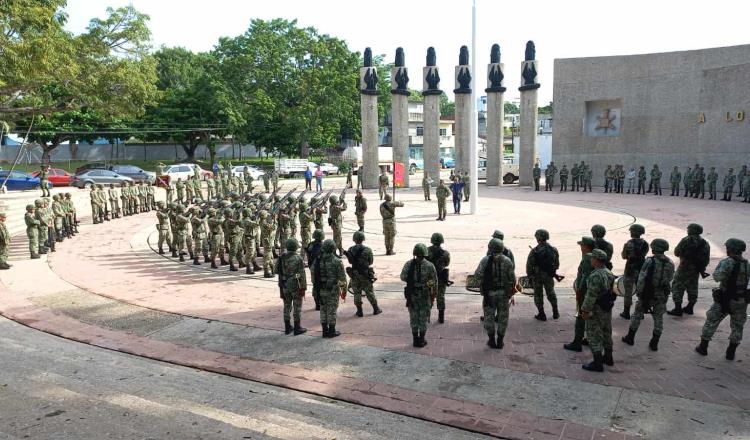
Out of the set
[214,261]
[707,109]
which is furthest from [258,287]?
[707,109]

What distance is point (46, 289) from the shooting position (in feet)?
40.0

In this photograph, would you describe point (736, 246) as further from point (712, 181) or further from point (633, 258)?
point (712, 181)

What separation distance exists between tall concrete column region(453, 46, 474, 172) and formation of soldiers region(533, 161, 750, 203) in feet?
15.1

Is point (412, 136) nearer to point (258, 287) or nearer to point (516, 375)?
point (258, 287)

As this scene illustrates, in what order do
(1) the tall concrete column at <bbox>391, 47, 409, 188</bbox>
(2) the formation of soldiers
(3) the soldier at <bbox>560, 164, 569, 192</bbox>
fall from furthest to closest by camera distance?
1. (1) the tall concrete column at <bbox>391, 47, 409, 188</bbox>
2. (3) the soldier at <bbox>560, 164, 569, 192</bbox>
3. (2) the formation of soldiers

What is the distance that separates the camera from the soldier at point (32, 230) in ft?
49.2

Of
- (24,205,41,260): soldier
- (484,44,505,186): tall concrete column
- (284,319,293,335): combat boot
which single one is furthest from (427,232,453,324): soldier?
(484,44,505,186): tall concrete column

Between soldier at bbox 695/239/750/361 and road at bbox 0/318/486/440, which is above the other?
soldier at bbox 695/239/750/361

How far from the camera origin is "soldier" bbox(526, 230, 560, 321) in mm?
8828

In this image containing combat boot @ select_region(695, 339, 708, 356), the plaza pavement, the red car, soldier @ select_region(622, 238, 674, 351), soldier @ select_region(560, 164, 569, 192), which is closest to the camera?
the plaza pavement

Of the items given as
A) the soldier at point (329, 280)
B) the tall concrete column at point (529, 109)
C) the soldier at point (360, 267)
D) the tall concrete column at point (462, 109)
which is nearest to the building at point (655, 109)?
the tall concrete column at point (529, 109)

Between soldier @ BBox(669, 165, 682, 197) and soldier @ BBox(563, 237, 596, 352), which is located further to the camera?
soldier @ BBox(669, 165, 682, 197)

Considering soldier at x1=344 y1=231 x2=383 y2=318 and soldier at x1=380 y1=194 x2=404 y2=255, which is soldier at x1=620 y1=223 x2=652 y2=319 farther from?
soldier at x1=380 y1=194 x2=404 y2=255

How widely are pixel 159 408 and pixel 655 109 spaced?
3023 centimetres
